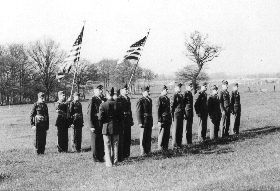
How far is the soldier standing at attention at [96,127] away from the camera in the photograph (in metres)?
9.60

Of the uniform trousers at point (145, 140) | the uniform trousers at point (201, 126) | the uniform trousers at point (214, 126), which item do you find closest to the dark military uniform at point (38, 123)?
the uniform trousers at point (145, 140)

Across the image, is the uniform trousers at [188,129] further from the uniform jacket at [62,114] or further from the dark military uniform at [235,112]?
the uniform jacket at [62,114]

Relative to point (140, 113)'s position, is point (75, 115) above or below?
below

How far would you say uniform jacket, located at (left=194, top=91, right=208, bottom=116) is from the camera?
12.8 meters

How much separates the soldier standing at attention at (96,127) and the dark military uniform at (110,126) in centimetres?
62

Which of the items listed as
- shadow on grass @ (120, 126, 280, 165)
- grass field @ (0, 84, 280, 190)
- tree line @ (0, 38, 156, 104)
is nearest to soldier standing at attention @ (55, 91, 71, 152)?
grass field @ (0, 84, 280, 190)

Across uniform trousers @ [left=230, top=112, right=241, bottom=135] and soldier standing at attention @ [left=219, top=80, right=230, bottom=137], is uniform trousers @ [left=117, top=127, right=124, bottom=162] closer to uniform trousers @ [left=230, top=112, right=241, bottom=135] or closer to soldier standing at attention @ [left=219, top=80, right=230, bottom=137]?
soldier standing at attention @ [left=219, top=80, right=230, bottom=137]

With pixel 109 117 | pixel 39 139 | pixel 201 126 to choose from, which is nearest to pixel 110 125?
pixel 109 117

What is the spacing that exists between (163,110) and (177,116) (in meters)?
0.84

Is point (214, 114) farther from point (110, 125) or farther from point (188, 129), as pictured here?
point (110, 125)

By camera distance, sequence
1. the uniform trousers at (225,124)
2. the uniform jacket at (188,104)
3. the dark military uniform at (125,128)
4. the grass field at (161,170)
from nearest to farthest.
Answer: the grass field at (161,170) < the dark military uniform at (125,128) < the uniform jacket at (188,104) < the uniform trousers at (225,124)

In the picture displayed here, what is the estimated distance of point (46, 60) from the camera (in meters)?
67.8

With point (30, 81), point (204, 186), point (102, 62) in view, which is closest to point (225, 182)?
point (204, 186)

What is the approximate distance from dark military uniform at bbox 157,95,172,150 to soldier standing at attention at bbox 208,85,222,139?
2828 mm
